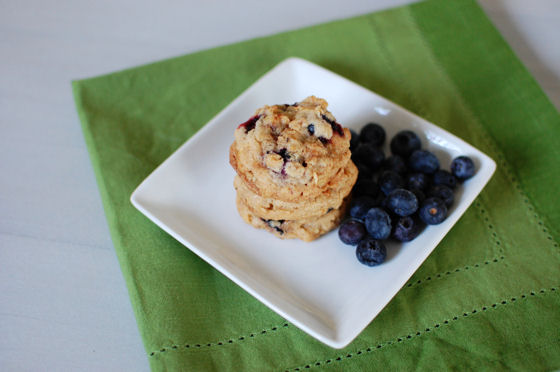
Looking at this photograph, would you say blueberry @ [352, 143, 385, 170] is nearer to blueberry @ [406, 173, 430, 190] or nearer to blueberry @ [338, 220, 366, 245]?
blueberry @ [406, 173, 430, 190]

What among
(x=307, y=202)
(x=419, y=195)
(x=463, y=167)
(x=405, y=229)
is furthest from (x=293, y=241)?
(x=463, y=167)

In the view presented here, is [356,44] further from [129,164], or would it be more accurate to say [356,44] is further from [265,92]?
[129,164]

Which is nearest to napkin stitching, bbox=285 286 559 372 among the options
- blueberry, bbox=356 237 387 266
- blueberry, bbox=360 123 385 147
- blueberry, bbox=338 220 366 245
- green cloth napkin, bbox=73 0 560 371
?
green cloth napkin, bbox=73 0 560 371

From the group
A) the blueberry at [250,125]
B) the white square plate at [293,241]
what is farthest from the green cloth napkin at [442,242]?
the blueberry at [250,125]

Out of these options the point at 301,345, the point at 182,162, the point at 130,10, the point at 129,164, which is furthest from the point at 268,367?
the point at 130,10

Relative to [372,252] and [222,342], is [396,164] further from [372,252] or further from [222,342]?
[222,342]

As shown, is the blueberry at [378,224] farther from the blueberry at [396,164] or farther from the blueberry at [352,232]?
the blueberry at [396,164]
